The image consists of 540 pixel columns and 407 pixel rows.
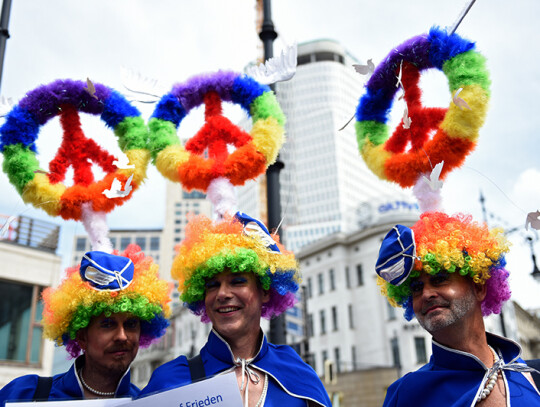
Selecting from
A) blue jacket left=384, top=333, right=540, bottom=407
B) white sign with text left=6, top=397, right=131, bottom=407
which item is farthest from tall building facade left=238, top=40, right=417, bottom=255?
white sign with text left=6, top=397, right=131, bottom=407

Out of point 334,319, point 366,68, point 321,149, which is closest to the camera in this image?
point 366,68

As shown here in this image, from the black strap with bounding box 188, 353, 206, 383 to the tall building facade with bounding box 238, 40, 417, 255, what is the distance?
315 ft

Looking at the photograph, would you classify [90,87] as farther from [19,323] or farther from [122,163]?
[19,323]

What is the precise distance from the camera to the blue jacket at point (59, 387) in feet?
13.4

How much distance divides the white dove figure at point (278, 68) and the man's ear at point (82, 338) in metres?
2.61

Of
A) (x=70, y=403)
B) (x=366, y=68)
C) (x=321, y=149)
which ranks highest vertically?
(x=321, y=149)

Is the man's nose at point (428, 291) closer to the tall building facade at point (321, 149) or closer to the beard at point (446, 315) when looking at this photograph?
the beard at point (446, 315)

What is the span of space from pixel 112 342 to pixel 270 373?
1.31m

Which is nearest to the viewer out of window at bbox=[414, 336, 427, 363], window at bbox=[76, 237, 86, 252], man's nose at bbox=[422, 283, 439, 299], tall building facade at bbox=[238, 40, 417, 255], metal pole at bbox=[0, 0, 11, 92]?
man's nose at bbox=[422, 283, 439, 299]

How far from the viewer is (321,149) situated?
345ft

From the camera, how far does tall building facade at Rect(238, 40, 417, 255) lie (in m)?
104

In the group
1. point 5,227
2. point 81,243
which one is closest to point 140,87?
point 5,227

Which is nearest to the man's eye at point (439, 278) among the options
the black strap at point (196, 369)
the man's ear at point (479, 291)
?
the man's ear at point (479, 291)

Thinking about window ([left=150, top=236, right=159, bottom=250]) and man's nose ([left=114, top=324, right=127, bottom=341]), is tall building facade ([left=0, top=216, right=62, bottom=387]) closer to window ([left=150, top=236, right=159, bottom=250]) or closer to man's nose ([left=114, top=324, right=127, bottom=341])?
man's nose ([left=114, top=324, right=127, bottom=341])
